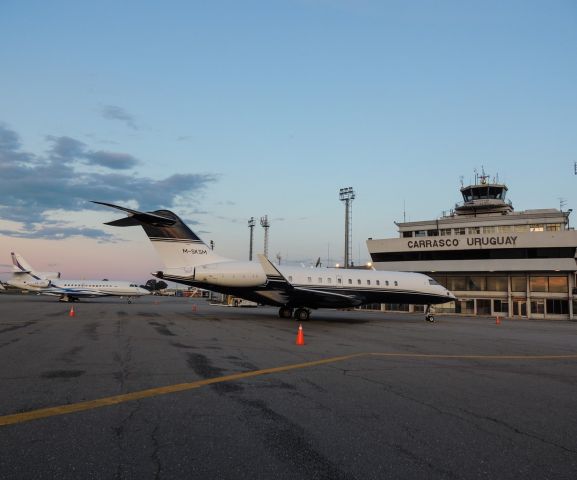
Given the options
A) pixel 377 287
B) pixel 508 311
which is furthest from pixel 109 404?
pixel 508 311

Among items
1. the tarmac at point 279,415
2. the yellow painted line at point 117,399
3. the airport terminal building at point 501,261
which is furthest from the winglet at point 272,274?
the airport terminal building at point 501,261

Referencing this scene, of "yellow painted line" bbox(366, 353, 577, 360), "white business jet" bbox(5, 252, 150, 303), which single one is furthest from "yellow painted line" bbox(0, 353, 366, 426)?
"white business jet" bbox(5, 252, 150, 303)

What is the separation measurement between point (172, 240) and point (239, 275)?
457cm

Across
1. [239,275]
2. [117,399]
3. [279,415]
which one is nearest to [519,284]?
[239,275]

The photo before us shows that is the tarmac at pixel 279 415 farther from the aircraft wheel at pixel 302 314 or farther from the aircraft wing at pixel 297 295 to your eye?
the aircraft wheel at pixel 302 314

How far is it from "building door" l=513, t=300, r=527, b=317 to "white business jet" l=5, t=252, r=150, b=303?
4659 cm

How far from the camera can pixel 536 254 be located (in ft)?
147

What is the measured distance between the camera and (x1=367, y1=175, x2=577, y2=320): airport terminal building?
146 feet

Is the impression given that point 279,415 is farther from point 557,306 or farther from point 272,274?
point 557,306

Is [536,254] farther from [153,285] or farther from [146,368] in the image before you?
[153,285]

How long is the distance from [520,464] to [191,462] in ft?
11.7

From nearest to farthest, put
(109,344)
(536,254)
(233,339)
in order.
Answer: (109,344) < (233,339) < (536,254)

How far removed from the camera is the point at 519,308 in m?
46.2

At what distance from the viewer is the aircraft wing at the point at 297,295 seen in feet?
79.5
